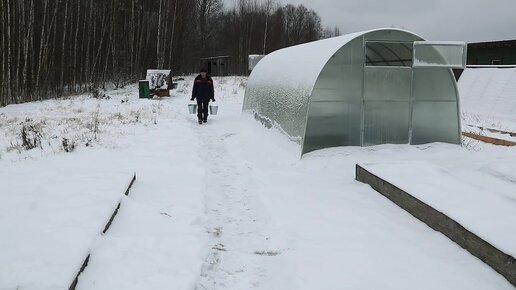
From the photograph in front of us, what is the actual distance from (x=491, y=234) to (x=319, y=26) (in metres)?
75.8

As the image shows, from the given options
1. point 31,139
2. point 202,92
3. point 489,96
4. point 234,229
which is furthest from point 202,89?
point 489,96

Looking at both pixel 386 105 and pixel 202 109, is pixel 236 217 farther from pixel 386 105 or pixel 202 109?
pixel 202 109

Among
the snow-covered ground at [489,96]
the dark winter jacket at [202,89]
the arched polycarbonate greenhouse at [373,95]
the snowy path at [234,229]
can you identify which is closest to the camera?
the snowy path at [234,229]

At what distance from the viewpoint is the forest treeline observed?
18983 mm

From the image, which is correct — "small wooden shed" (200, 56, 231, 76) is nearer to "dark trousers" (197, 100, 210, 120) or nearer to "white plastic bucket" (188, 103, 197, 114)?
"white plastic bucket" (188, 103, 197, 114)

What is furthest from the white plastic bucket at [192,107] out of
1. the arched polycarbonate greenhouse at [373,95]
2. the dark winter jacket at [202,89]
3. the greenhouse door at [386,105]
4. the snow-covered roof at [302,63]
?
the greenhouse door at [386,105]

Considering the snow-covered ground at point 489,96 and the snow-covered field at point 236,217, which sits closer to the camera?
the snow-covered field at point 236,217

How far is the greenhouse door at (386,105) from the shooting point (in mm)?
8945

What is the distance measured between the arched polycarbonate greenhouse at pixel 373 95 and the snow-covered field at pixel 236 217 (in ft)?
1.20

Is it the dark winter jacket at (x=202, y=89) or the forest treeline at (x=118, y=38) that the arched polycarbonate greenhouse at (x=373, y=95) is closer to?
the dark winter jacket at (x=202, y=89)

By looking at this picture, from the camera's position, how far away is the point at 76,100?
1884 cm

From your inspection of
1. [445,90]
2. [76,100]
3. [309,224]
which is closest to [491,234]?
[309,224]

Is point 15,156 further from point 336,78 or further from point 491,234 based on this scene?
point 491,234

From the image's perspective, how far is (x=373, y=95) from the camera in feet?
29.4
